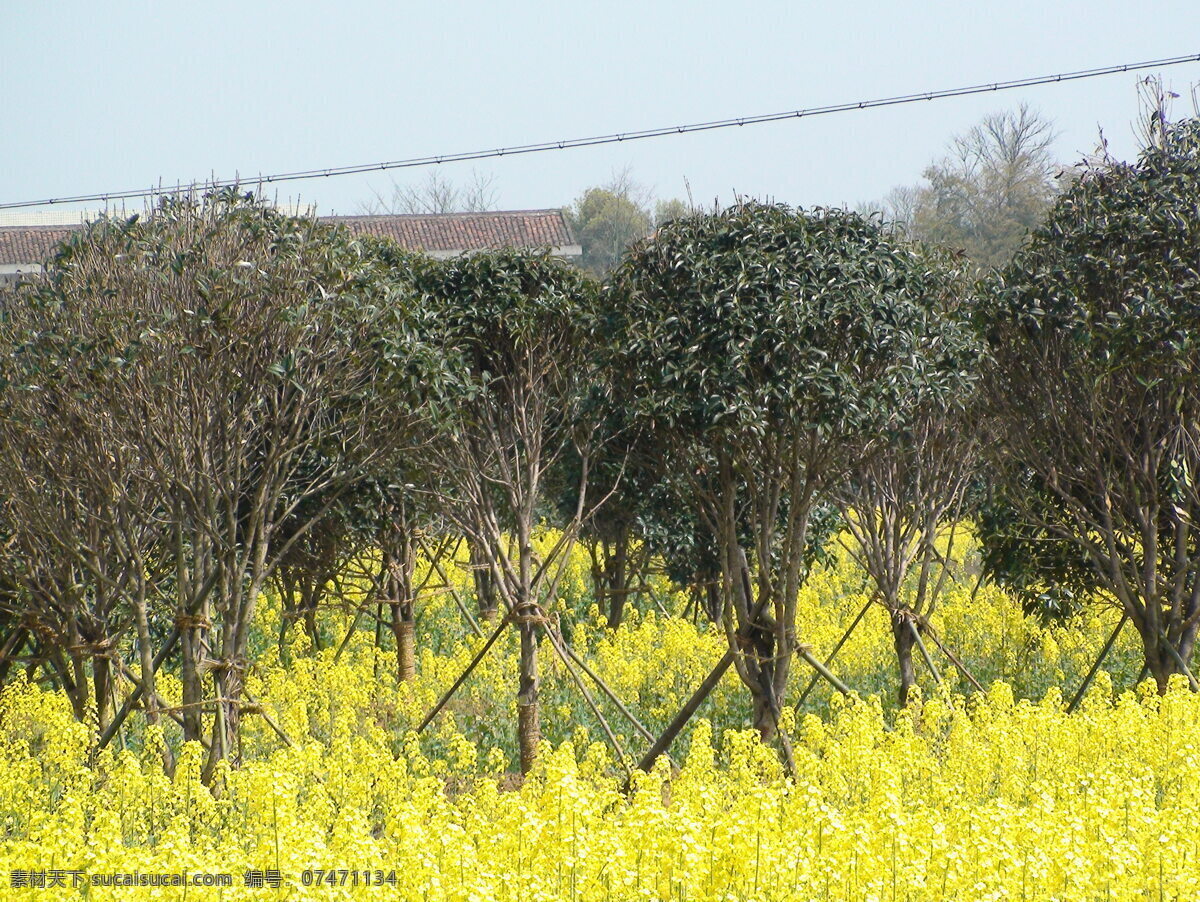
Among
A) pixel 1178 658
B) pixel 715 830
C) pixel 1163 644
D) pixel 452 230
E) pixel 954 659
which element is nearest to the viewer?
pixel 715 830

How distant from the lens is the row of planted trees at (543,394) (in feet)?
28.6

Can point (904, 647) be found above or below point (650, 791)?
below

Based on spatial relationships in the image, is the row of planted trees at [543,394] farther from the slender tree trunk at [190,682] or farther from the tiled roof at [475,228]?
the tiled roof at [475,228]

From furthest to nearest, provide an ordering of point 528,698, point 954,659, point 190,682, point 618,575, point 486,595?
point 486,595, point 618,575, point 954,659, point 528,698, point 190,682

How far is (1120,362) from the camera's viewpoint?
9883mm

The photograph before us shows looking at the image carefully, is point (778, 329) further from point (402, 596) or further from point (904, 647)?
point (402, 596)

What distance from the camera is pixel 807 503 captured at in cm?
1002

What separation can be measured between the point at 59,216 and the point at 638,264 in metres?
44.7

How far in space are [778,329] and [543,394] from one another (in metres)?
2.91

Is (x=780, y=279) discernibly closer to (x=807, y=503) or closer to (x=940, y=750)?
(x=807, y=503)

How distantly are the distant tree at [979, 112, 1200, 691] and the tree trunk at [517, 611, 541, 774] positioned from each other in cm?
452

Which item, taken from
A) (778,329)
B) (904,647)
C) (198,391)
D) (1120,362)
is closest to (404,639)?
(904,647)

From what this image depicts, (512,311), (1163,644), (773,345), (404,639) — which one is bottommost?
(404,639)

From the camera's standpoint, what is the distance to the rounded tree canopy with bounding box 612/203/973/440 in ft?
29.9
